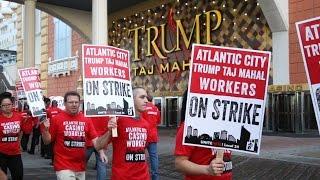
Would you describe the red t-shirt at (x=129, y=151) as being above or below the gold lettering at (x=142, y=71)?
below

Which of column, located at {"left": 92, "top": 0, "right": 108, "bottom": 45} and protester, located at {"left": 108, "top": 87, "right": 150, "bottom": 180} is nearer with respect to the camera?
protester, located at {"left": 108, "top": 87, "right": 150, "bottom": 180}

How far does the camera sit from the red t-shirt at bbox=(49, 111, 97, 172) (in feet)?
21.0

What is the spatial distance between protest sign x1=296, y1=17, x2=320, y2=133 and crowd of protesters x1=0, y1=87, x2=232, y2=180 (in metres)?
0.80

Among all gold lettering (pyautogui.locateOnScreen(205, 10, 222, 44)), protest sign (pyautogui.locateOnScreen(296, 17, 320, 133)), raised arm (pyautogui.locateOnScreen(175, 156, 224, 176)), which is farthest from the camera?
gold lettering (pyautogui.locateOnScreen(205, 10, 222, 44))

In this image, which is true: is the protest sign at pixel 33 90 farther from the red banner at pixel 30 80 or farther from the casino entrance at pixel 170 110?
the casino entrance at pixel 170 110

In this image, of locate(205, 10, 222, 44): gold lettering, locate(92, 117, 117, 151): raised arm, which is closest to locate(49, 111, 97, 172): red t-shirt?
locate(92, 117, 117, 151): raised arm

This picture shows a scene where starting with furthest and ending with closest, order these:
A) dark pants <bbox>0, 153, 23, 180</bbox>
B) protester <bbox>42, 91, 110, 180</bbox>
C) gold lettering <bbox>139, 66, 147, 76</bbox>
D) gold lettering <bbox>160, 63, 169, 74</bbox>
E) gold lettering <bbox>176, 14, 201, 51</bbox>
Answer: gold lettering <bbox>139, 66, 147, 76</bbox> < gold lettering <bbox>160, 63, 169, 74</bbox> < gold lettering <bbox>176, 14, 201, 51</bbox> < dark pants <bbox>0, 153, 23, 180</bbox> < protester <bbox>42, 91, 110, 180</bbox>

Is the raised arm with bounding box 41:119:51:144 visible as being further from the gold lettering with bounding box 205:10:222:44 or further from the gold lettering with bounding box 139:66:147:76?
the gold lettering with bounding box 139:66:147:76

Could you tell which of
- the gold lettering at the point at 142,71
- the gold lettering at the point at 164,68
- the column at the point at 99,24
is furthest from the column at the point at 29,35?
the column at the point at 99,24

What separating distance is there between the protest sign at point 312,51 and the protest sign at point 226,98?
0.41m

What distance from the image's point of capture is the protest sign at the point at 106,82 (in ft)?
17.5

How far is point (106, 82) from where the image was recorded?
5598mm

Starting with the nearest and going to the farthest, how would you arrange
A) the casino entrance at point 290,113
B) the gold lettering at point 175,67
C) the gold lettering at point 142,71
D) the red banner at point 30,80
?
the red banner at point 30,80 < the casino entrance at point 290,113 < the gold lettering at point 175,67 < the gold lettering at point 142,71

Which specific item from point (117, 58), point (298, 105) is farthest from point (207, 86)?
point (298, 105)
